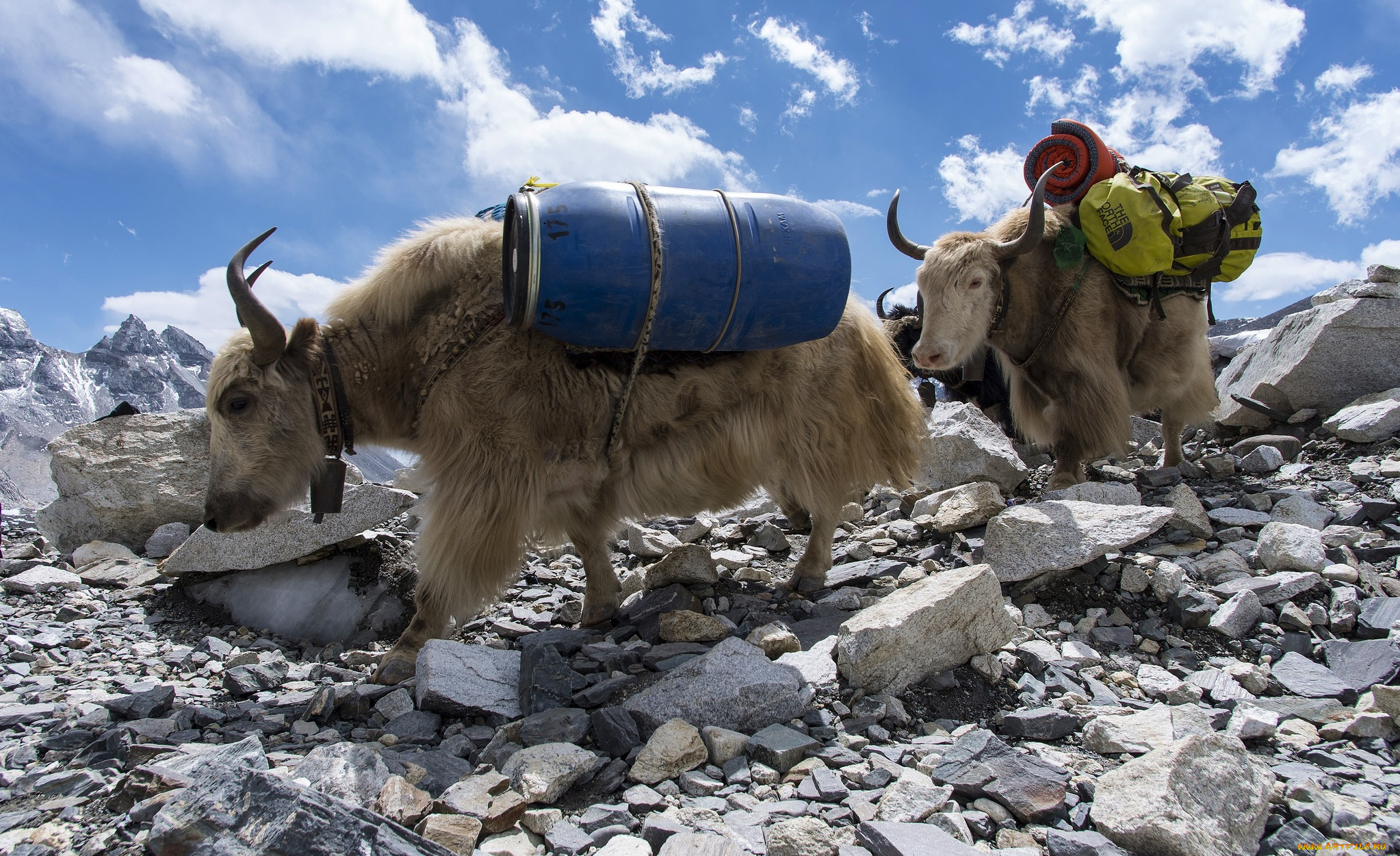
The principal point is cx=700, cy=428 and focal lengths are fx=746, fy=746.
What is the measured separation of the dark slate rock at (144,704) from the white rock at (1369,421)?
679 cm

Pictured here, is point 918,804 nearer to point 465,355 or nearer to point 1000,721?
point 1000,721

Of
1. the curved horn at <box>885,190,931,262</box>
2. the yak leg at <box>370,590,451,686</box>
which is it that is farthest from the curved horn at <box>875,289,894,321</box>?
the yak leg at <box>370,590,451,686</box>

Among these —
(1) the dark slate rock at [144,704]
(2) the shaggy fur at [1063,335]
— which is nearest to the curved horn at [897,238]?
(2) the shaggy fur at [1063,335]

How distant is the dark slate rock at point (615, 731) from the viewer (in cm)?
224

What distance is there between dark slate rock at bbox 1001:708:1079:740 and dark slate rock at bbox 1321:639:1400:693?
1090mm

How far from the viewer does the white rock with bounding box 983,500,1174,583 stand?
10.8ft

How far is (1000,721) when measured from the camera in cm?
234

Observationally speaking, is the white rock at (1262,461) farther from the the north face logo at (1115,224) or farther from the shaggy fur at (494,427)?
the shaggy fur at (494,427)

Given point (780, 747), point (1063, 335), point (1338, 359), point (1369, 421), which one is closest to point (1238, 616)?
point (780, 747)

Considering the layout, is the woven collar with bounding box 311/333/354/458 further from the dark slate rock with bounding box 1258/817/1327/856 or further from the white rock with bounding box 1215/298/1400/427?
the white rock with bounding box 1215/298/1400/427

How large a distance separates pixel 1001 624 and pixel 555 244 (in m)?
2.18

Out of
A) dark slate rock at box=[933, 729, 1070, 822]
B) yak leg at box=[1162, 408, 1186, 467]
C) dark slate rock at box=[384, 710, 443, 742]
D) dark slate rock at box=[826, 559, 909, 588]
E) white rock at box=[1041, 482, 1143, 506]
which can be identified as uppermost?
yak leg at box=[1162, 408, 1186, 467]

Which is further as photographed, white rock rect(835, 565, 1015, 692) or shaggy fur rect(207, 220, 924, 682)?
shaggy fur rect(207, 220, 924, 682)

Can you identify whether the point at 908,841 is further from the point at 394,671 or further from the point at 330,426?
the point at 330,426
